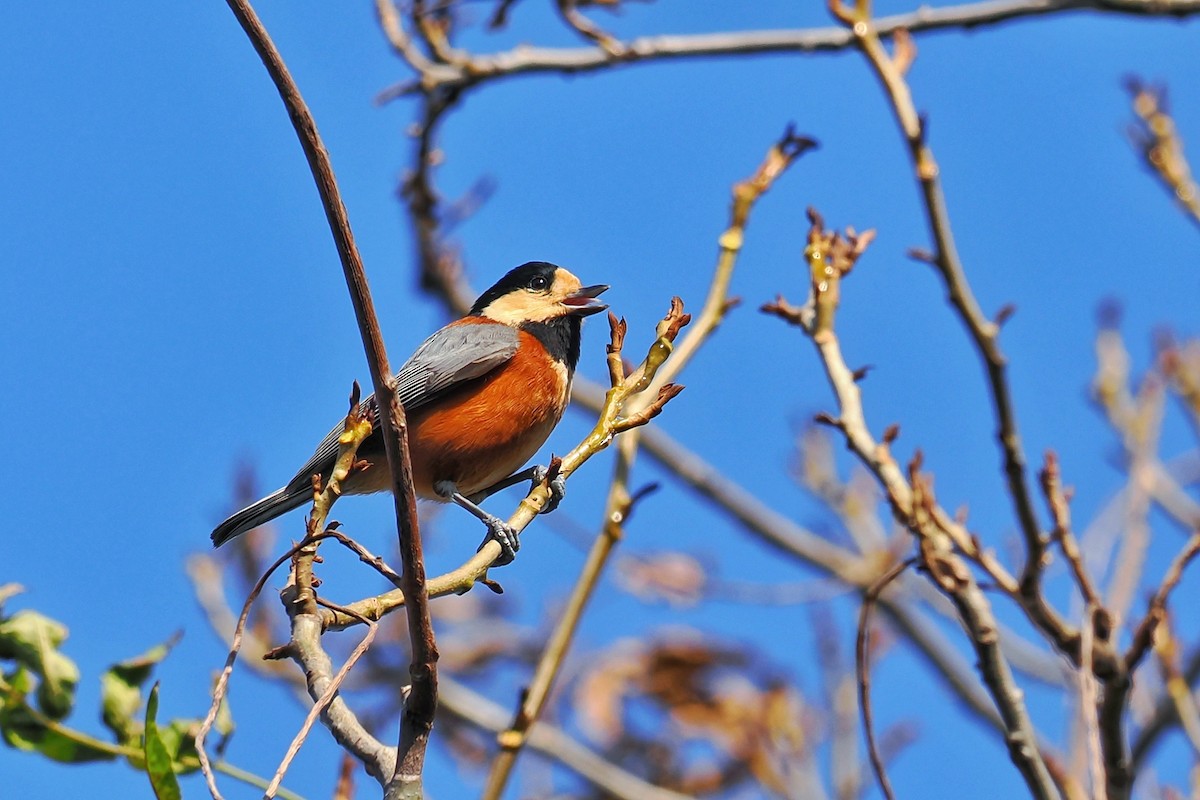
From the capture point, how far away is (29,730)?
3.55m

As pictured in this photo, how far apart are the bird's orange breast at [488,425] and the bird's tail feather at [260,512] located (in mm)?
508

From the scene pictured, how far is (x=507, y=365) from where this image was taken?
561 centimetres

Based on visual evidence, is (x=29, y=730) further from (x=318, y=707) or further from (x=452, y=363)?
(x=452, y=363)

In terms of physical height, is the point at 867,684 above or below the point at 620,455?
below

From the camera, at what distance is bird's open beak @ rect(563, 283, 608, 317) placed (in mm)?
5660

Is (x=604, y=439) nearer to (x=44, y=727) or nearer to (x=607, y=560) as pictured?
(x=607, y=560)

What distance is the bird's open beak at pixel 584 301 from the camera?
18.6 ft

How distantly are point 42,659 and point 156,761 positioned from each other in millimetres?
990

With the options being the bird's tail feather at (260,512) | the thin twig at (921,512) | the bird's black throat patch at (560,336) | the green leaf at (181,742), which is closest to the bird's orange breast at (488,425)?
the bird's black throat patch at (560,336)

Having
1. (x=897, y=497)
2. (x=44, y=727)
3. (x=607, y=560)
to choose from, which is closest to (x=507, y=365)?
(x=607, y=560)

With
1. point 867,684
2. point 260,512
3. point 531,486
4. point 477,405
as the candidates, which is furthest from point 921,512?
point 260,512

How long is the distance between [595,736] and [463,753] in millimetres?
989

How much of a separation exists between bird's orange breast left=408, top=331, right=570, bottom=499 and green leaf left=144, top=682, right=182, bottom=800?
2.54 meters

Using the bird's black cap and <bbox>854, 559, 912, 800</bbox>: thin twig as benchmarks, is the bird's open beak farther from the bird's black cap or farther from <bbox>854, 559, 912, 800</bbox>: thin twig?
<bbox>854, 559, 912, 800</bbox>: thin twig
